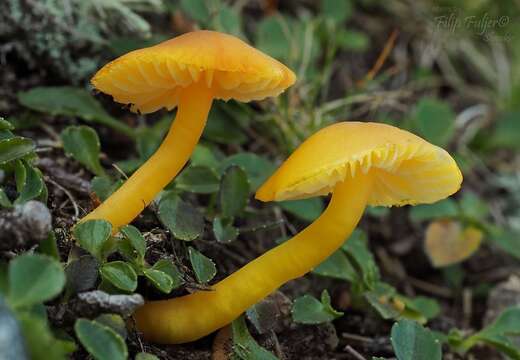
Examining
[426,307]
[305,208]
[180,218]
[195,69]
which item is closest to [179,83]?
→ [195,69]

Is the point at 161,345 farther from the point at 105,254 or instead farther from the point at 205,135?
the point at 205,135

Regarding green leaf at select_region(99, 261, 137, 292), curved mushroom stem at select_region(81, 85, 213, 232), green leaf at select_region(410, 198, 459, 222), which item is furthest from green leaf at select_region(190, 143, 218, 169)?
green leaf at select_region(410, 198, 459, 222)

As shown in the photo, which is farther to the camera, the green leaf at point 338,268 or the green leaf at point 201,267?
the green leaf at point 338,268

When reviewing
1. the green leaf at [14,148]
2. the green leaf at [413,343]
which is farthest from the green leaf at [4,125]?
the green leaf at [413,343]

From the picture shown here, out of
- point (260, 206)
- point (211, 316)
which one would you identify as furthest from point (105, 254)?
point (260, 206)

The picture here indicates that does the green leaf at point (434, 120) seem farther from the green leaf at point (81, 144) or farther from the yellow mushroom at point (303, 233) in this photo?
the green leaf at point (81, 144)
